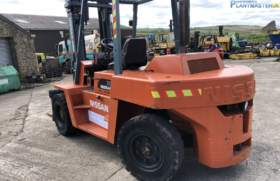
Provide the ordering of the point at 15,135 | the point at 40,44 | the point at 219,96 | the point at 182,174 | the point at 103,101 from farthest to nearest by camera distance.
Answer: the point at 40,44 < the point at 15,135 < the point at 103,101 < the point at 182,174 < the point at 219,96

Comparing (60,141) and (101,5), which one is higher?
(101,5)

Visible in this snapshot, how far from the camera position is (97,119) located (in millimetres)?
4195

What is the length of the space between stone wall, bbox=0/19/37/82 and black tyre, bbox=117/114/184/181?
13.2 metres

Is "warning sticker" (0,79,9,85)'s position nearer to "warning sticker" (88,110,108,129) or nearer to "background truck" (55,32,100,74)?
"background truck" (55,32,100,74)

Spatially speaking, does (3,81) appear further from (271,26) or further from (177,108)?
(271,26)

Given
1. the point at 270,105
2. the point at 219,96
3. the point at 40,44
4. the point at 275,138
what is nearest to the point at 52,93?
the point at 219,96

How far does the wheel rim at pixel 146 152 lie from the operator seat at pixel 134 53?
1276mm

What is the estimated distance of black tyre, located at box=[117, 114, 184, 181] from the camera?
2.71 m

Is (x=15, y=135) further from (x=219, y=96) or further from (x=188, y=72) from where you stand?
(x=219, y=96)

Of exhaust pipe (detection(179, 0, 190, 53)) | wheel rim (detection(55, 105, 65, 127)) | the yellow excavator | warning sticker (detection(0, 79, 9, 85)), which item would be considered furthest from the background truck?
exhaust pipe (detection(179, 0, 190, 53))

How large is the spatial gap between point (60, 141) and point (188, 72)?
10.0ft

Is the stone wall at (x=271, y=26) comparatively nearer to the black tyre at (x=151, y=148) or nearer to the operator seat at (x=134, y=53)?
the operator seat at (x=134, y=53)

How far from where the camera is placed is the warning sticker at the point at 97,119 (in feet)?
13.0

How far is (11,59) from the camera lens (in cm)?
1426
